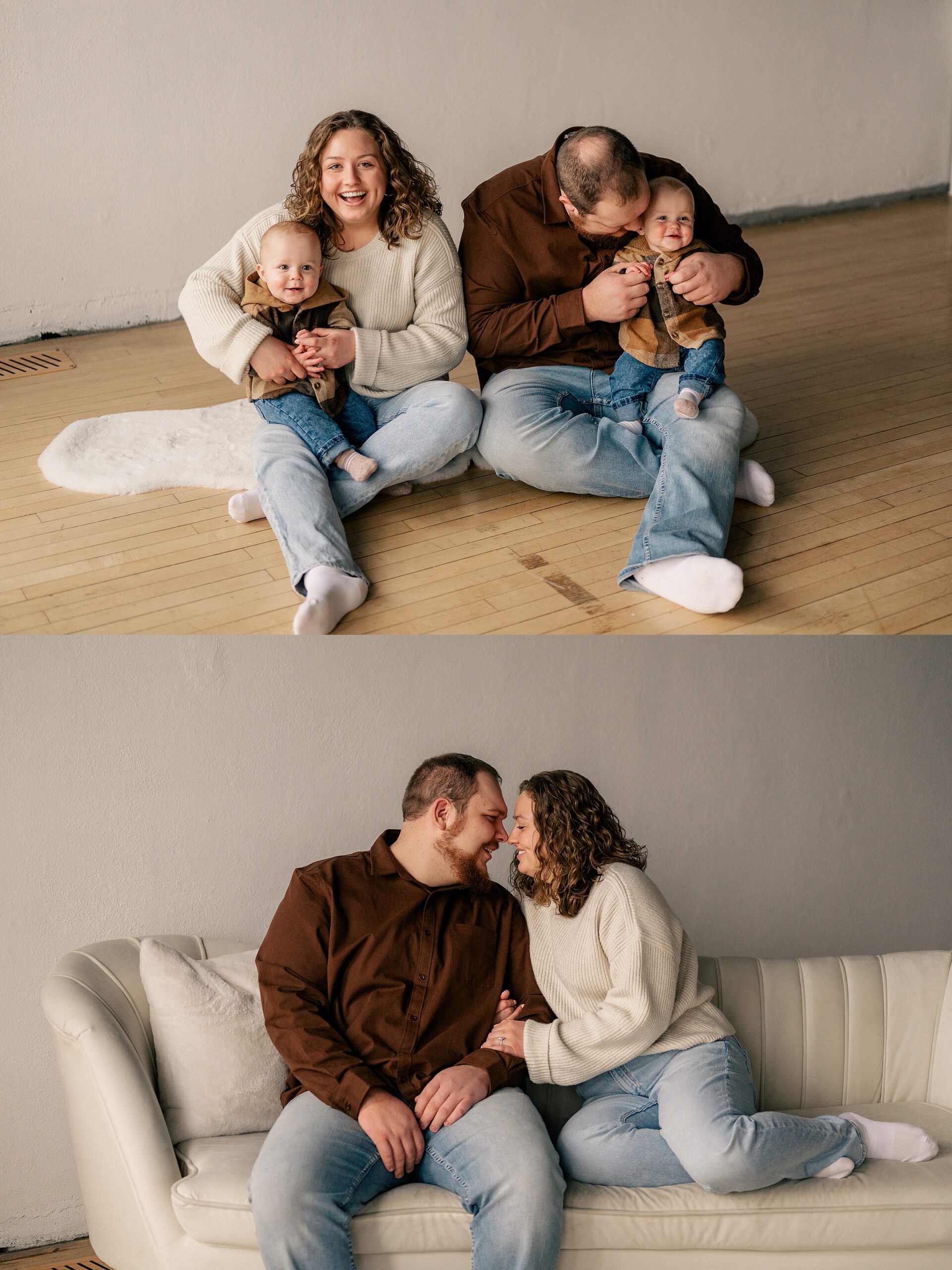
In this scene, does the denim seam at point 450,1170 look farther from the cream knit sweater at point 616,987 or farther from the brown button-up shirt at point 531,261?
the brown button-up shirt at point 531,261

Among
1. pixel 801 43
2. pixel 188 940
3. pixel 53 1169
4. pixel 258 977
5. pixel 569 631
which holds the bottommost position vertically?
pixel 53 1169

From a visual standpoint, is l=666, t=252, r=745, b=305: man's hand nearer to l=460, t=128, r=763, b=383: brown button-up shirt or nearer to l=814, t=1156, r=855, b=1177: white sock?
l=460, t=128, r=763, b=383: brown button-up shirt

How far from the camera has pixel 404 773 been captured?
10.6 ft

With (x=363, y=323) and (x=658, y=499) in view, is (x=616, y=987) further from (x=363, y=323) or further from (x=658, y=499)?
(x=363, y=323)

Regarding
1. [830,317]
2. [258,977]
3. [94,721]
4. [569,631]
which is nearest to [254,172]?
[830,317]

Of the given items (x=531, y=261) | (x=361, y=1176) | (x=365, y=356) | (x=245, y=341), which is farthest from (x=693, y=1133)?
(x=531, y=261)

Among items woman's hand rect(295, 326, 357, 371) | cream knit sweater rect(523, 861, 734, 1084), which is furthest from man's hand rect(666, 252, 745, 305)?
cream knit sweater rect(523, 861, 734, 1084)

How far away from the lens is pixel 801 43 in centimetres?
588

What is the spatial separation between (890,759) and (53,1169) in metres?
2.68

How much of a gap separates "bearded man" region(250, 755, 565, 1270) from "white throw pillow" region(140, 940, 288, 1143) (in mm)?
146

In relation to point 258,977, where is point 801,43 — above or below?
above

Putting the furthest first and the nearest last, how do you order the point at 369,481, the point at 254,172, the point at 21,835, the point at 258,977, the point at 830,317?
the point at 254,172, the point at 830,317, the point at 21,835, the point at 369,481, the point at 258,977

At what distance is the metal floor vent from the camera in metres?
4.18

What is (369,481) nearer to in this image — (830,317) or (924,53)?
(830,317)
